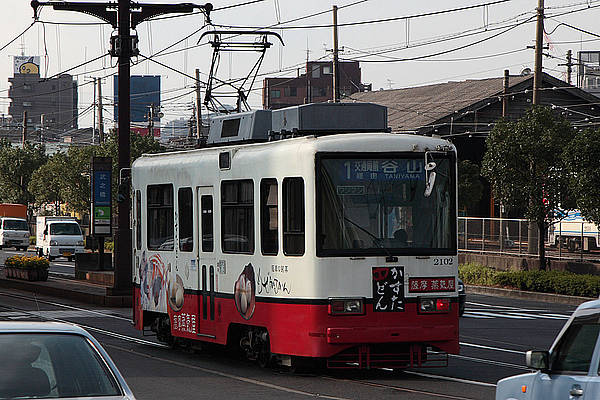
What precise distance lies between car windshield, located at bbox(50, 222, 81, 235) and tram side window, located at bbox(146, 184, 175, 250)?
3935cm

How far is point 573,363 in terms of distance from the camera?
22.8ft

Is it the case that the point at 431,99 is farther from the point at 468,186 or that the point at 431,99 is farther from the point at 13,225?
the point at 13,225

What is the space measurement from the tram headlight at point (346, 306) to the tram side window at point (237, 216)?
1.78 metres

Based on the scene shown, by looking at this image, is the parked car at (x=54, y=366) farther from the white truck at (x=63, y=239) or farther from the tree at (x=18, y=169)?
the tree at (x=18, y=169)

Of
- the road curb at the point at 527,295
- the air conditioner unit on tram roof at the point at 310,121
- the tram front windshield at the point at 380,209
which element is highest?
the air conditioner unit on tram roof at the point at 310,121

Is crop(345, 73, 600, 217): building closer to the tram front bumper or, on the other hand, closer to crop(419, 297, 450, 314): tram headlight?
crop(419, 297, 450, 314): tram headlight

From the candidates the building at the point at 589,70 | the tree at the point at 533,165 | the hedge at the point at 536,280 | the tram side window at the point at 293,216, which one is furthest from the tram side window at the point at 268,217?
the building at the point at 589,70

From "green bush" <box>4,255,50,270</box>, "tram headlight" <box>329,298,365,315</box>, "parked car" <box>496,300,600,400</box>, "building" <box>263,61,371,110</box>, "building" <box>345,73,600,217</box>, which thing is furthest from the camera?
"building" <box>263,61,371,110</box>

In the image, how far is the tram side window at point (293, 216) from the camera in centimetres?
1402

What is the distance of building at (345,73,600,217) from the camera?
5284 cm

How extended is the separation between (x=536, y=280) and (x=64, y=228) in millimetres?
30865

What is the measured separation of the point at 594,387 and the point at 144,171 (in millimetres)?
12793

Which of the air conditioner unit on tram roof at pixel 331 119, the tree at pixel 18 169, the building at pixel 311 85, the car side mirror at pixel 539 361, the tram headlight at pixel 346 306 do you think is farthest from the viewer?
the building at pixel 311 85

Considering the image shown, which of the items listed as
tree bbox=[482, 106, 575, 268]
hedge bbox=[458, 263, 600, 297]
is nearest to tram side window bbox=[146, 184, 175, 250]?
hedge bbox=[458, 263, 600, 297]
